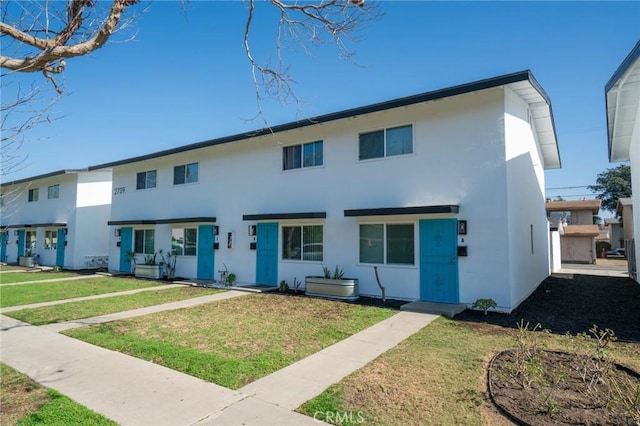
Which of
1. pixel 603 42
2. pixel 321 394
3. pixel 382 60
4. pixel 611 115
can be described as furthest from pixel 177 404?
pixel 611 115

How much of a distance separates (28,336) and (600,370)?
377 inches

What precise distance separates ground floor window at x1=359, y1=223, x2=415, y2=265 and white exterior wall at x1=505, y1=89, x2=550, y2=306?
2.58m

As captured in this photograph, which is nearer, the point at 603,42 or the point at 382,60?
the point at 382,60

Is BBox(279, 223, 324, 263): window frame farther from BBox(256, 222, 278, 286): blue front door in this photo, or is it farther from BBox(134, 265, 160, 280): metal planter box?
BBox(134, 265, 160, 280): metal planter box

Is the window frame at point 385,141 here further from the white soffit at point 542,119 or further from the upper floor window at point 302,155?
the white soffit at point 542,119

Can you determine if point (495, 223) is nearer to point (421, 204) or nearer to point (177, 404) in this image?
point (421, 204)

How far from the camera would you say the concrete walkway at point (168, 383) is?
3.92 meters

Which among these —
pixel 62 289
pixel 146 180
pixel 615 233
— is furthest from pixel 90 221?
pixel 615 233

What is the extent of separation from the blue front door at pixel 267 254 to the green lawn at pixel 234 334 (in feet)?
10.3

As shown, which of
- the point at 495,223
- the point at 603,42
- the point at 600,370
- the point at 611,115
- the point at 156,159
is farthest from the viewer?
the point at 156,159

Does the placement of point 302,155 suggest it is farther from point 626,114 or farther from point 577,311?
point 626,114

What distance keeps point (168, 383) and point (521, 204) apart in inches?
404

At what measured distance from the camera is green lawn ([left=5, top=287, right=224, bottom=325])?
885 cm

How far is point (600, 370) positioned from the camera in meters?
4.66
